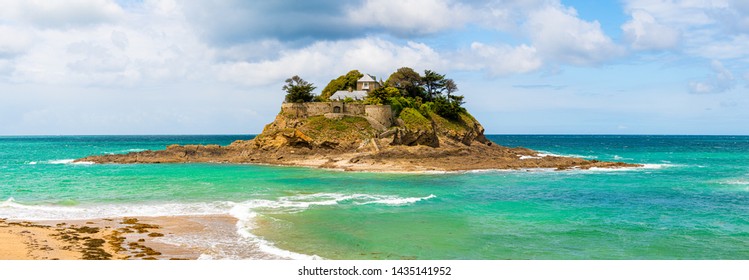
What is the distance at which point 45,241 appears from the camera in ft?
53.7

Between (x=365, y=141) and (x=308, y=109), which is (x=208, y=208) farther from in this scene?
(x=308, y=109)

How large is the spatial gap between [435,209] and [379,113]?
36.2m

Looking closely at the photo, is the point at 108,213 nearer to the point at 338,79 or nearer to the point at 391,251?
the point at 391,251

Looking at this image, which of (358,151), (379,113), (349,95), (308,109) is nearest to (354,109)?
(379,113)

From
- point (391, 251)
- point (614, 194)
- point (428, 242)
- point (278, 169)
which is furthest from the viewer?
point (278, 169)

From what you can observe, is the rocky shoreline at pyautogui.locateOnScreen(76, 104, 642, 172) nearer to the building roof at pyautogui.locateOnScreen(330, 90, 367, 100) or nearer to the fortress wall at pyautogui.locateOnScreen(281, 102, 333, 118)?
the fortress wall at pyautogui.locateOnScreen(281, 102, 333, 118)

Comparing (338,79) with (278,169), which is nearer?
(278,169)

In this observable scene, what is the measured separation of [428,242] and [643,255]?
6.32m

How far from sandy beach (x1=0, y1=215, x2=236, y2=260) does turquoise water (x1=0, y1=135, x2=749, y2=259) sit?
131 centimetres

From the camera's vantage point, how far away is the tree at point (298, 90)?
61219 millimetres

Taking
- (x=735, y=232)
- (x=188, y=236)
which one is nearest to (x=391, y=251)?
(x=188, y=236)

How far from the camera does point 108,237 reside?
56.9ft

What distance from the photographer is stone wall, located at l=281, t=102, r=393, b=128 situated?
59.6m

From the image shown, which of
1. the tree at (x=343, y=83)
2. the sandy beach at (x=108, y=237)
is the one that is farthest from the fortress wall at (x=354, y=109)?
the sandy beach at (x=108, y=237)
